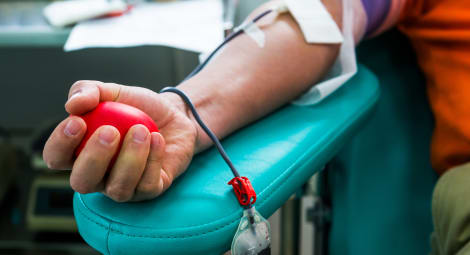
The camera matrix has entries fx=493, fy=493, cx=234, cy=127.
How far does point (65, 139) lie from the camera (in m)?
0.43

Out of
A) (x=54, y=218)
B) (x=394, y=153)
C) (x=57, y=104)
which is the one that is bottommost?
(x=54, y=218)

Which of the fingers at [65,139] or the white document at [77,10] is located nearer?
the fingers at [65,139]

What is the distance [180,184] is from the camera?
496mm

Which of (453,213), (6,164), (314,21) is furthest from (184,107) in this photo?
(6,164)

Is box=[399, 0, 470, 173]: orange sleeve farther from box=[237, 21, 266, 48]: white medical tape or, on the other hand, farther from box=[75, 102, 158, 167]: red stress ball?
box=[75, 102, 158, 167]: red stress ball

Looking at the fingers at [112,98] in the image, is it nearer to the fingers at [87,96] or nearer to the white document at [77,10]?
the fingers at [87,96]

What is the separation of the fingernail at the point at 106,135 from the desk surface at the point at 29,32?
2.14 ft

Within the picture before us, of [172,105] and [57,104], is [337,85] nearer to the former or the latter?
[172,105]

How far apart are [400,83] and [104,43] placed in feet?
1.80

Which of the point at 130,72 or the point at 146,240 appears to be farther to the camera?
the point at 130,72

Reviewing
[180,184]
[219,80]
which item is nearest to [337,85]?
[219,80]

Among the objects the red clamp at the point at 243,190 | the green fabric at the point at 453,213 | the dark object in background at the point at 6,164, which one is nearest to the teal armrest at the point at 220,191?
the red clamp at the point at 243,190

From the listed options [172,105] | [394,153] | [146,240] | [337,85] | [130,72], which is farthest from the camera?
[130,72]

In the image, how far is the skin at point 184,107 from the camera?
43cm
